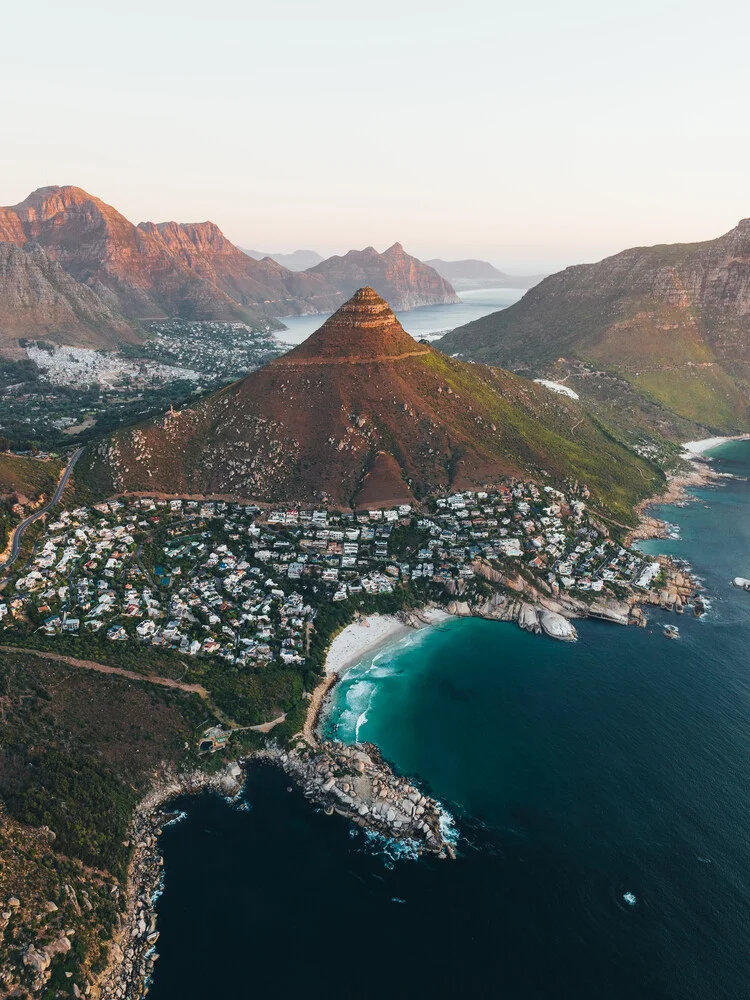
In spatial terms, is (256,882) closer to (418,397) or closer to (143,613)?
(143,613)

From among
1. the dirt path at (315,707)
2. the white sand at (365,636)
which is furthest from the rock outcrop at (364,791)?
the white sand at (365,636)

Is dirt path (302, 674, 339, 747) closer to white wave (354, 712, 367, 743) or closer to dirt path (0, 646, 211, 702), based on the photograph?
white wave (354, 712, 367, 743)

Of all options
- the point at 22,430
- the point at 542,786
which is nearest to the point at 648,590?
the point at 542,786

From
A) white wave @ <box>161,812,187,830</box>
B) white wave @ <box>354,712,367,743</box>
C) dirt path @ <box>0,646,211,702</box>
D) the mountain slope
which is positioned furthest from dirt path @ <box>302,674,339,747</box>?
the mountain slope

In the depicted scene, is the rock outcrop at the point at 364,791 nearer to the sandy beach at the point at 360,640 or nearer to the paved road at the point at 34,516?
the sandy beach at the point at 360,640

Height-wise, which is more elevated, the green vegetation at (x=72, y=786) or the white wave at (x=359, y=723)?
the green vegetation at (x=72, y=786)

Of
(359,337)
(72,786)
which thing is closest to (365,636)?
(72,786)
